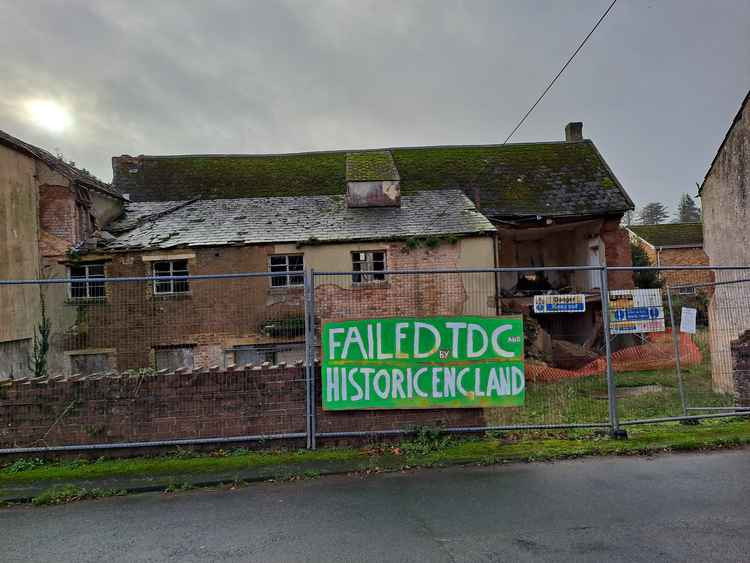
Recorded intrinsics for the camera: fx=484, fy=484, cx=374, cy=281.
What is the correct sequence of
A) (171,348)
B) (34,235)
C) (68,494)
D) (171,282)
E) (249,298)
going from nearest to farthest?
(68,494), (171,348), (34,235), (171,282), (249,298)

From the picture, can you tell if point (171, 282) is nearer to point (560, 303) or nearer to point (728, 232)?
point (560, 303)

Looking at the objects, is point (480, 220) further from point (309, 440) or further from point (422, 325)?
point (309, 440)

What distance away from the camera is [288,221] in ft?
57.2

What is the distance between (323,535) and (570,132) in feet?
88.4

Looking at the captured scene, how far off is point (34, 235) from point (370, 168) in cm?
1159

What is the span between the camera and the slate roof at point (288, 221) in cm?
1608

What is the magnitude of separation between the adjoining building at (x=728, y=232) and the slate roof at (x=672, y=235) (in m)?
26.8

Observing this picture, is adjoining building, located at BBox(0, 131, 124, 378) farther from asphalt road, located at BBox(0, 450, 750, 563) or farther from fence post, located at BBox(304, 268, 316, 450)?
asphalt road, located at BBox(0, 450, 750, 563)

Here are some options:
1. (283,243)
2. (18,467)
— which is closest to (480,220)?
(283,243)

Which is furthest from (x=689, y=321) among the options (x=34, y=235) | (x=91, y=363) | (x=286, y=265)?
(x=34, y=235)

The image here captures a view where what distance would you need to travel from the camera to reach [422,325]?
23.3 ft

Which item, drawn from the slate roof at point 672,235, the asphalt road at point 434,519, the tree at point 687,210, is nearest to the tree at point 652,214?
the tree at point 687,210

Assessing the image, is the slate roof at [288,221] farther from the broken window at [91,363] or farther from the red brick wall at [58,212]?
the broken window at [91,363]

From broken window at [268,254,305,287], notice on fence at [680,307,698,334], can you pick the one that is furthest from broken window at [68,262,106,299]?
notice on fence at [680,307,698,334]
